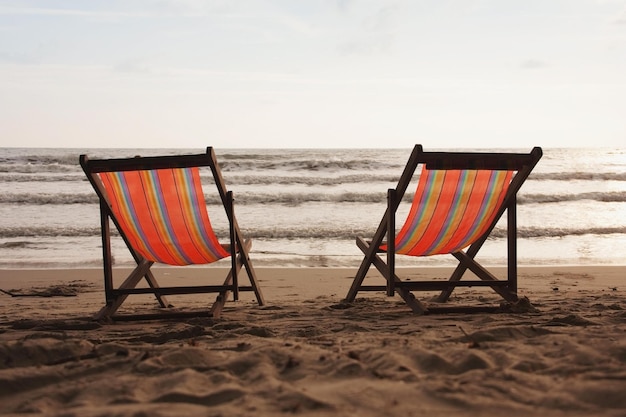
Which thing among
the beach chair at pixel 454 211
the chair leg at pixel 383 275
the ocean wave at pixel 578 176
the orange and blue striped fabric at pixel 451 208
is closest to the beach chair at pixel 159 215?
the chair leg at pixel 383 275

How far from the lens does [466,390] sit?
211 cm

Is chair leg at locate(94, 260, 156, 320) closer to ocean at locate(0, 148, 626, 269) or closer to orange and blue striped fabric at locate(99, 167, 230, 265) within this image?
orange and blue striped fabric at locate(99, 167, 230, 265)

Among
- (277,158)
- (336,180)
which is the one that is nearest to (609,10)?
(336,180)

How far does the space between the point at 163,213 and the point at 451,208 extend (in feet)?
5.51

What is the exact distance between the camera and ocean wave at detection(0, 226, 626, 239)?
927 cm

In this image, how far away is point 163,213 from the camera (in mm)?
3951

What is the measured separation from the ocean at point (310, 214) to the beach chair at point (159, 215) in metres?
2.97

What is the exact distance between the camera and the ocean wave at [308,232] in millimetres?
9266

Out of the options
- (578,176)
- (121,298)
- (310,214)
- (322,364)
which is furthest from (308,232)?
(578,176)

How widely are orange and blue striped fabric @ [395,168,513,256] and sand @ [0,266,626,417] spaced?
18.4 inches

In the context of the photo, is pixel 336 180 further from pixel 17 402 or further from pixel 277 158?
pixel 17 402

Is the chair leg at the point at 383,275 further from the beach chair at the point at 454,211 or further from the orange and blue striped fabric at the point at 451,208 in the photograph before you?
the orange and blue striped fabric at the point at 451,208

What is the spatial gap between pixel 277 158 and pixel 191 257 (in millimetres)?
20297

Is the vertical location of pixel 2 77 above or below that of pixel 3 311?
above
